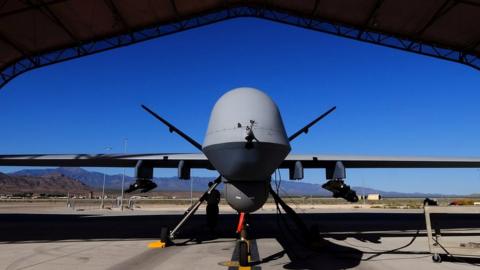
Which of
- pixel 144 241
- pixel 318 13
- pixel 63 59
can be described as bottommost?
pixel 144 241

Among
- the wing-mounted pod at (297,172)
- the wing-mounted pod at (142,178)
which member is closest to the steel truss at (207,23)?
the wing-mounted pod at (142,178)

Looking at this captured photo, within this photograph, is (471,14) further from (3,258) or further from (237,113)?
(3,258)

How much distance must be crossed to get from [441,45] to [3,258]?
22.7 m

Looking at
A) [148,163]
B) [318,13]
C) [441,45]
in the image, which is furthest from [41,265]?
[441,45]

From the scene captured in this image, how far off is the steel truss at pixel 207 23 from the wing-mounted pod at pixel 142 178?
8908 mm

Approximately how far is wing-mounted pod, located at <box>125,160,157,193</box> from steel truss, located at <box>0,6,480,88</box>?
891cm

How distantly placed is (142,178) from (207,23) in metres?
10.9

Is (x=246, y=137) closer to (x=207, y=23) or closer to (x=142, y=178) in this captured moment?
(x=142, y=178)

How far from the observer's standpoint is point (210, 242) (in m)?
13.1

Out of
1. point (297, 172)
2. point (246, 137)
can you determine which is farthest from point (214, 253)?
point (297, 172)

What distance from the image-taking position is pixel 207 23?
69.8 ft

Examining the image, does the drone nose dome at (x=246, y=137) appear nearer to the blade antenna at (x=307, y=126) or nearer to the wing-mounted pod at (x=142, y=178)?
the blade antenna at (x=307, y=126)

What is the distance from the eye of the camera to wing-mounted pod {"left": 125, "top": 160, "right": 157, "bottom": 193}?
14.6 meters

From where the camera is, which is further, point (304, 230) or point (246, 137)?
point (304, 230)
